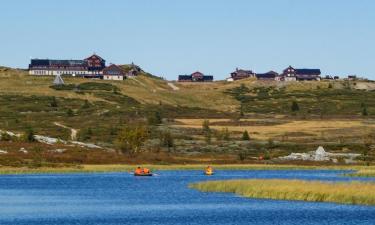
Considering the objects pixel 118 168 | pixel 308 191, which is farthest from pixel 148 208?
pixel 118 168

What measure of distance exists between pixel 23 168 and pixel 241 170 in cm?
Answer: 3330

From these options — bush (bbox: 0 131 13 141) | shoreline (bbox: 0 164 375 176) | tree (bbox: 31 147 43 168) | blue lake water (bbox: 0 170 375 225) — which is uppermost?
bush (bbox: 0 131 13 141)

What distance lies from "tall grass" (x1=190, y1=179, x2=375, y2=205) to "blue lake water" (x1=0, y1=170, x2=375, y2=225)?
65.2 inches

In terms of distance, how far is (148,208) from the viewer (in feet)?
261

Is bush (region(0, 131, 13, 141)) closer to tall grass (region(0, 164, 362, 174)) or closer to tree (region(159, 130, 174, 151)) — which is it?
tree (region(159, 130, 174, 151))

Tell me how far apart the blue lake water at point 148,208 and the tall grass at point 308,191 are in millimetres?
1655

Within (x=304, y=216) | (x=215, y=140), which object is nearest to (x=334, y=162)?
(x=215, y=140)

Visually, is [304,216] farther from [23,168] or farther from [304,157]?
[304,157]

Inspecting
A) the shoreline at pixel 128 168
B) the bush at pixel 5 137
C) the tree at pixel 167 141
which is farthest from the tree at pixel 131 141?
the bush at pixel 5 137

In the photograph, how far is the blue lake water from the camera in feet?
224

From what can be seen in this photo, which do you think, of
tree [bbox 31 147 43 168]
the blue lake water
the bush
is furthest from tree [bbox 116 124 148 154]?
the blue lake water

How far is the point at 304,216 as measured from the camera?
69875 millimetres

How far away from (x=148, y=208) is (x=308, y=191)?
14385 mm

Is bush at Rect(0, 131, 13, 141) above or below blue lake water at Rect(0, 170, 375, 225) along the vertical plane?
above
